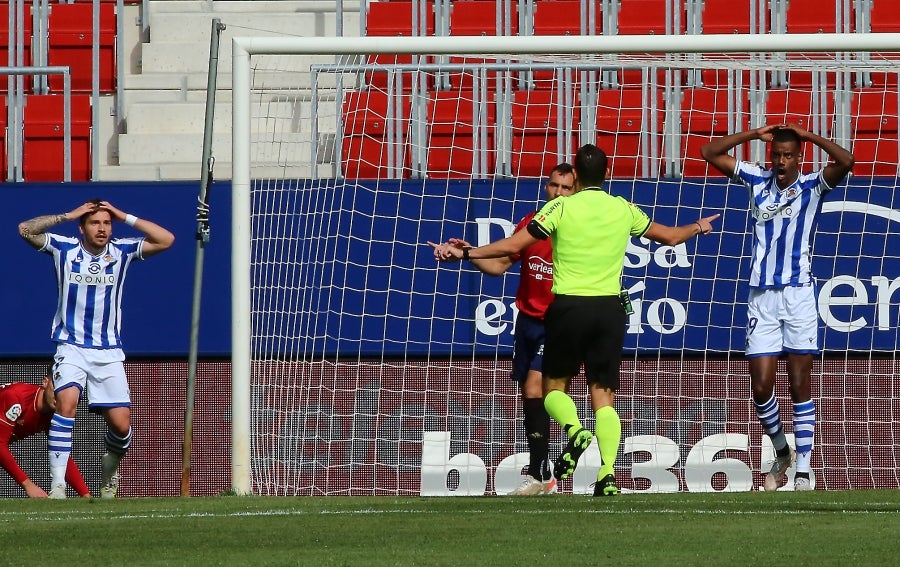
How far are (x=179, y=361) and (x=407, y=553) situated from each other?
546cm

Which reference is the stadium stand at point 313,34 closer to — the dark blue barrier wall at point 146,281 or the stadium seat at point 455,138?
the stadium seat at point 455,138

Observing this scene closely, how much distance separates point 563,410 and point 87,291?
10.8 ft

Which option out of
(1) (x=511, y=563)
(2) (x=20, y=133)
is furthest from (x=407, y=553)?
(2) (x=20, y=133)

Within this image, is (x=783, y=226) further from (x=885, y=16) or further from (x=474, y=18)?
(x=474, y=18)

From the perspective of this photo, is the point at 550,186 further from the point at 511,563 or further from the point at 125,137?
the point at 125,137

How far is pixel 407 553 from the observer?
5.25 meters

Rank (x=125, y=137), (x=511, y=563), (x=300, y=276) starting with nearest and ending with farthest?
(x=511, y=563)
(x=300, y=276)
(x=125, y=137)

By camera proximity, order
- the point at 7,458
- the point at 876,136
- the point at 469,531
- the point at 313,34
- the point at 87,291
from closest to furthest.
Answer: the point at 469,531
the point at 87,291
the point at 7,458
the point at 876,136
the point at 313,34

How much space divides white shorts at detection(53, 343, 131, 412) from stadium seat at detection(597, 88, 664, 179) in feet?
11.7

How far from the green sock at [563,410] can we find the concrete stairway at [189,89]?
162 inches

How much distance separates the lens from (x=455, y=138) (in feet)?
36.7

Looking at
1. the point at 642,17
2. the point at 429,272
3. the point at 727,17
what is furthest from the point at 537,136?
the point at 727,17

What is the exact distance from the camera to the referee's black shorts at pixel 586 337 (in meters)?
7.36

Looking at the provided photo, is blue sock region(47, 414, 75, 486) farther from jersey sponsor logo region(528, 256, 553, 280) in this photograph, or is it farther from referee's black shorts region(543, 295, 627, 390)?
referee's black shorts region(543, 295, 627, 390)
